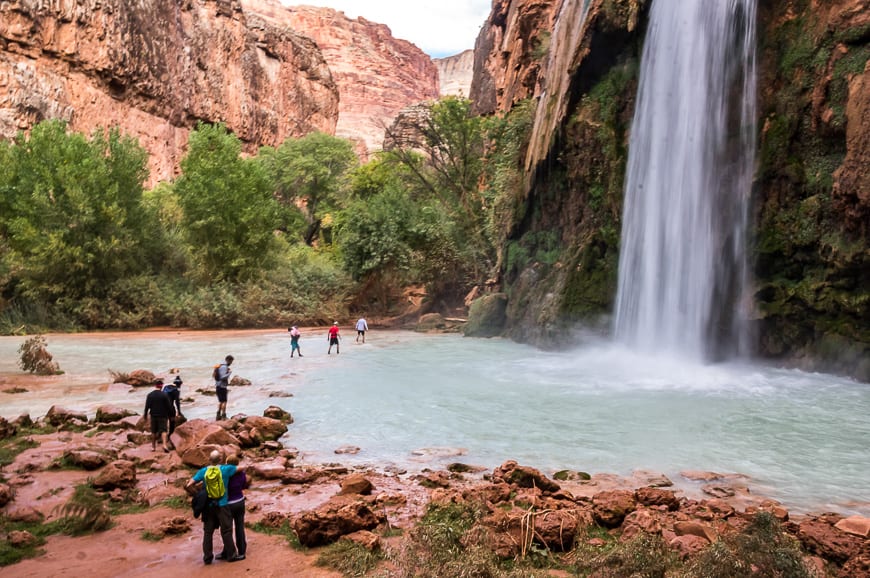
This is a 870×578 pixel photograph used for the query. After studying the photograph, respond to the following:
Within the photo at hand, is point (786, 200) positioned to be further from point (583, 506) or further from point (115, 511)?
point (115, 511)

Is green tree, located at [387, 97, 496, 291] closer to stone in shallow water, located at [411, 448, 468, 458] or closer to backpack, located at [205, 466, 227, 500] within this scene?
stone in shallow water, located at [411, 448, 468, 458]

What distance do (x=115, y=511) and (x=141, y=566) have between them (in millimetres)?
1514

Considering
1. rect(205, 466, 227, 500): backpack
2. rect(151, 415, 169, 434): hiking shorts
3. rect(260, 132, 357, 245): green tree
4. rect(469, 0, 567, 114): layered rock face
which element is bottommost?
rect(151, 415, 169, 434): hiking shorts

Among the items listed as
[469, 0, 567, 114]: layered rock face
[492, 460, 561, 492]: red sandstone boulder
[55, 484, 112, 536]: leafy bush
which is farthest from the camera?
[469, 0, 567, 114]: layered rock face

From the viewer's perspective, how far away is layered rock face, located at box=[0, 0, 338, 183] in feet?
142

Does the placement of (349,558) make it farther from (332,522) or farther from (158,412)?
(158,412)

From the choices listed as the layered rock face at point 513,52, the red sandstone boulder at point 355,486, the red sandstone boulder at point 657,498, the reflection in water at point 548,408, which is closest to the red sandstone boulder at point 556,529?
the red sandstone boulder at point 657,498

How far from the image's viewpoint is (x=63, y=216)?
2994 centimetres

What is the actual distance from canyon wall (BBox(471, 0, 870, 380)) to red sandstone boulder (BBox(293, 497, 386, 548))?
489 inches

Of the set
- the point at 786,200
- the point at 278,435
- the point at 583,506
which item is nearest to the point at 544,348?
the point at 786,200

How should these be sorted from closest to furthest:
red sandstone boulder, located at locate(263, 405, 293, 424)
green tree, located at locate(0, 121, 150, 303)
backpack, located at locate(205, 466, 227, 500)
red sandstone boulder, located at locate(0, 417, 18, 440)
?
backpack, located at locate(205, 466, 227, 500), red sandstone boulder, located at locate(0, 417, 18, 440), red sandstone boulder, located at locate(263, 405, 293, 424), green tree, located at locate(0, 121, 150, 303)

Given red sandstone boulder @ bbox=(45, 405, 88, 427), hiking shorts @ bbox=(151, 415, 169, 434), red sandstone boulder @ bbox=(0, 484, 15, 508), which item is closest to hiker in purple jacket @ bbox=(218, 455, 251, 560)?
red sandstone boulder @ bbox=(0, 484, 15, 508)

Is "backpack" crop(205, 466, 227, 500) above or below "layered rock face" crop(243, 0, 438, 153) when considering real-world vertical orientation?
below

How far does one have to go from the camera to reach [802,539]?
5.03m
